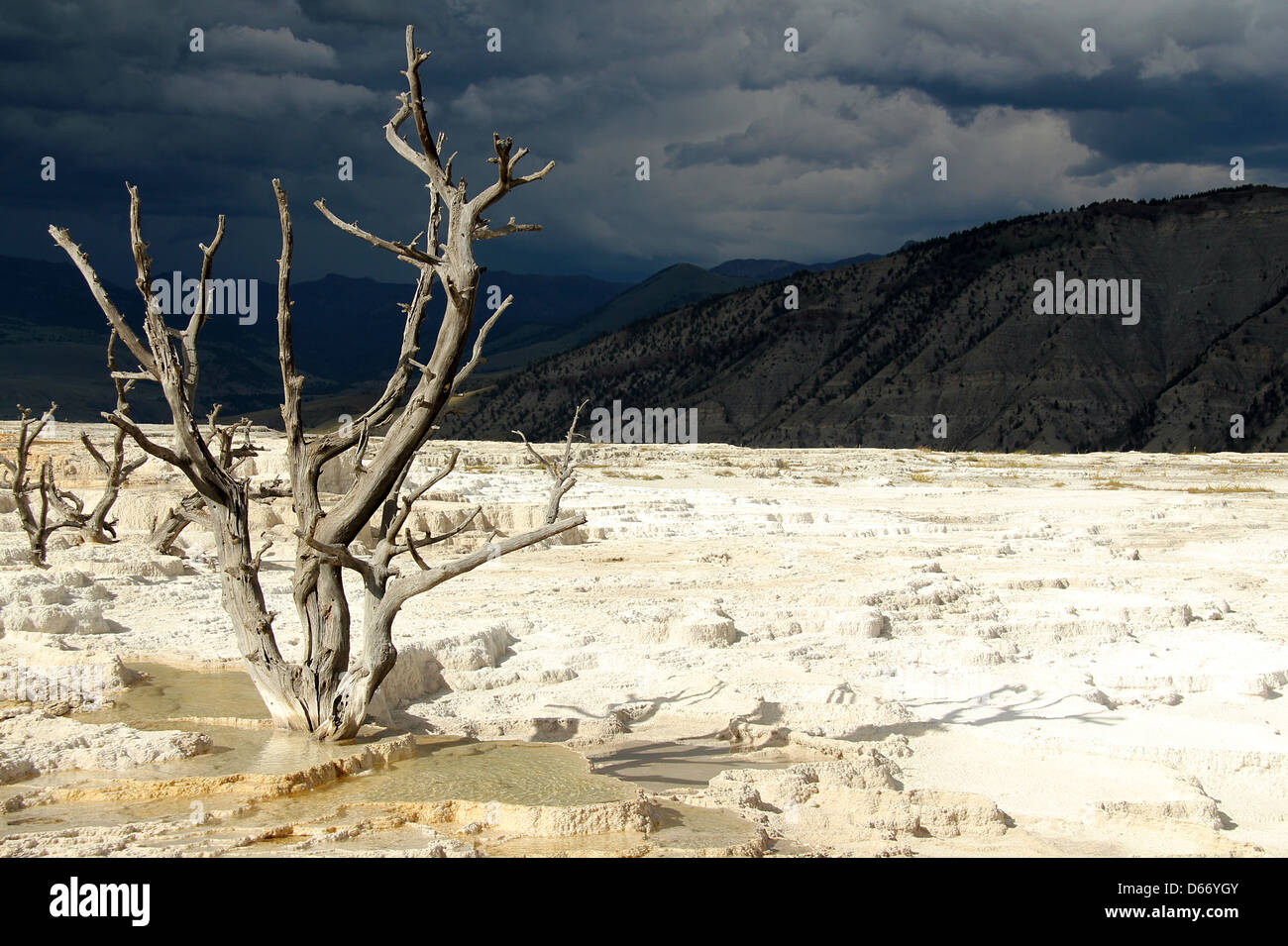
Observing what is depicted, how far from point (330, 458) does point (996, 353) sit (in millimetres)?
70966

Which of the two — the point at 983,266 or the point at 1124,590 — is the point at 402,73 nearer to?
the point at 1124,590

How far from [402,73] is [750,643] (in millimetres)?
5157

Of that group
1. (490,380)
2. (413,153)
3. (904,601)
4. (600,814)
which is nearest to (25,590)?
(413,153)

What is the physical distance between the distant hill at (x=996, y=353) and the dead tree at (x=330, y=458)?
62.6m

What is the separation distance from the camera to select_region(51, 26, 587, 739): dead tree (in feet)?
20.8

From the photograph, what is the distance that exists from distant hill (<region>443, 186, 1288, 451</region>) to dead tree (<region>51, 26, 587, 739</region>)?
6259cm

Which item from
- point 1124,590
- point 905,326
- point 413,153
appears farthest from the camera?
point 905,326

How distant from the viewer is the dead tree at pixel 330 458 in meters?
6.33

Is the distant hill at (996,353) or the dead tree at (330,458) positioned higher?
the distant hill at (996,353)

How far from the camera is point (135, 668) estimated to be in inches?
344

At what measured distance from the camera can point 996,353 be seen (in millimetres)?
72938

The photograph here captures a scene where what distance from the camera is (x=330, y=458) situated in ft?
22.2

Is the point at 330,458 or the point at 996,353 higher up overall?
the point at 996,353

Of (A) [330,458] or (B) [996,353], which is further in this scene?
(B) [996,353]
